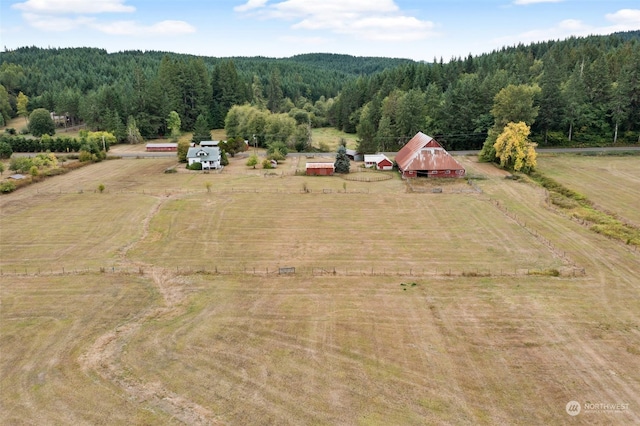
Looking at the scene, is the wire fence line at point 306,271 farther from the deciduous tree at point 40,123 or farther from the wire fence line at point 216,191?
the deciduous tree at point 40,123

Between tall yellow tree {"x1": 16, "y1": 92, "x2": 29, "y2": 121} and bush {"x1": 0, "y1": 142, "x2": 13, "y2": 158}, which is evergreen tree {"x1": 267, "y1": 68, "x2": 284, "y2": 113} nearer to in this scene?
bush {"x1": 0, "y1": 142, "x2": 13, "y2": 158}

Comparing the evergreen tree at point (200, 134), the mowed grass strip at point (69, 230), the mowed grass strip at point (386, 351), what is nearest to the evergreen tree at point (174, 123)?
the evergreen tree at point (200, 134)

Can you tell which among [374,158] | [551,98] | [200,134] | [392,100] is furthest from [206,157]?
[551,98]

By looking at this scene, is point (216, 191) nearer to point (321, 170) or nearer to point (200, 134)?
point (321, 170)

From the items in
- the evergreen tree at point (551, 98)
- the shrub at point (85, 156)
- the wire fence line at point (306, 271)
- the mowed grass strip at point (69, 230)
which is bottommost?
the wire fence line at point (306, 271)

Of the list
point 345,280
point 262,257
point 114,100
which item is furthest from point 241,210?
point 114,100

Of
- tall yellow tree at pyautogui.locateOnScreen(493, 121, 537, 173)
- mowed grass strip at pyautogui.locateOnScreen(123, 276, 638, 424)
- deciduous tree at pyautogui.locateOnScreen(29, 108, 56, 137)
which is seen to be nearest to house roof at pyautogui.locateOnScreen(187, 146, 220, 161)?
mowed grass strip at pyautogui.locateOnScreen(123, 276, 638, 424)
